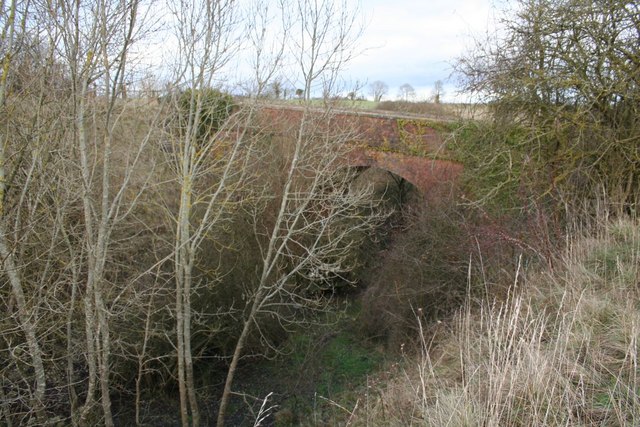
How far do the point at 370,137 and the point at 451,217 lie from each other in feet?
12.1

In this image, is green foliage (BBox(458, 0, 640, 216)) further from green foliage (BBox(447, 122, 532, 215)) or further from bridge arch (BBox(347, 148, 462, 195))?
bridge arch (BBox(347, 148, 462, 195))

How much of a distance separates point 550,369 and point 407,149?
10356mm

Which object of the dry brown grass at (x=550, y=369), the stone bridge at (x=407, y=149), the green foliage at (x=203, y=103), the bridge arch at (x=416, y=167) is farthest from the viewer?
the stone bridge at (x=407, y=149)

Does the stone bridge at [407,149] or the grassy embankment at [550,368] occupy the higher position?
the stone bridge at [407,149]

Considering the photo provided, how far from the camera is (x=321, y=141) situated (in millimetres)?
9594

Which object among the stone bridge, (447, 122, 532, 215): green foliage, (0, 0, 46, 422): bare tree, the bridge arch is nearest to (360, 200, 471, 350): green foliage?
(447, 122, 532, 215): green foliage

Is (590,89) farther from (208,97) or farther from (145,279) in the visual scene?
(145,279)

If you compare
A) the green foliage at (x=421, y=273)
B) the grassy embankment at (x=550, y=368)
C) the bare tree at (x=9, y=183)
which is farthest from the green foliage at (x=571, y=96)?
the bare tree at (x=9, y=183)

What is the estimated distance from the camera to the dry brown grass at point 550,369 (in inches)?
115

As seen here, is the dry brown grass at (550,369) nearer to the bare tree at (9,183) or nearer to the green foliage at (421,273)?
the bare tree at (9,183)

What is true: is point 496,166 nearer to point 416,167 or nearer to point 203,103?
point 416,167

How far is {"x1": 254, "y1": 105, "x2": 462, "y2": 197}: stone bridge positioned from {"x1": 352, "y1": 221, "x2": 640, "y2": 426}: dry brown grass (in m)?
7.18

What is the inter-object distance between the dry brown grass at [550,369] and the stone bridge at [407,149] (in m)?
7.18

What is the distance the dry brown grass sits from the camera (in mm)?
2926
